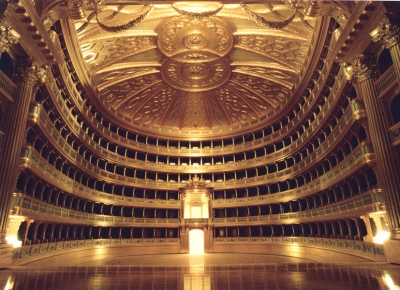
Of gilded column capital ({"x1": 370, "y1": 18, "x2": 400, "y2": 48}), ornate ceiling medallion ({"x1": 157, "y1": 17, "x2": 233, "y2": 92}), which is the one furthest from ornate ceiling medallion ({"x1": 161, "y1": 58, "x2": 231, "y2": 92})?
gilded column capital ({"x1": 370, "y1": 18, "x2": 400, "y2": 48})

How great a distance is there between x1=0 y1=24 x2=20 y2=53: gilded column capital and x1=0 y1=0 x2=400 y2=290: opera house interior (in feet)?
0.23

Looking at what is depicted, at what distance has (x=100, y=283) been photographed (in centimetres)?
814

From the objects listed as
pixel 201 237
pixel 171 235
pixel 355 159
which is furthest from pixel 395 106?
pixel 171 235

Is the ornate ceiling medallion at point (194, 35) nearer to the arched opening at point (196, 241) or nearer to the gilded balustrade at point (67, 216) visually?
the gilded balustrade at point (67, 216)

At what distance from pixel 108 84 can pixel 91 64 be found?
15.0 feet

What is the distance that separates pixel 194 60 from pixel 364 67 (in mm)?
21681

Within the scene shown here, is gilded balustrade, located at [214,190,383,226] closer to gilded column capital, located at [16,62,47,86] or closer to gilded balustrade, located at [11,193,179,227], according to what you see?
gilded balustrade, located at [11,193,179,227]

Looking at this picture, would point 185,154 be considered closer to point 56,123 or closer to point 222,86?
point 222,86

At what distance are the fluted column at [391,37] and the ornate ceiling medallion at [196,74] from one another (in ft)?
71.2

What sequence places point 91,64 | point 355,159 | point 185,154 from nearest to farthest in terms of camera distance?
1. point 355,159
2. point 91,64
3. point 185,154

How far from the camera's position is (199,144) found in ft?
143

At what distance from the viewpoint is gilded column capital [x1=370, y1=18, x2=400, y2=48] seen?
39.3ft

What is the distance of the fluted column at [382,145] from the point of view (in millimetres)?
12617

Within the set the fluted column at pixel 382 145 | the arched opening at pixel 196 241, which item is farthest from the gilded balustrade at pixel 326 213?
the fluted column at pixel 382 145
